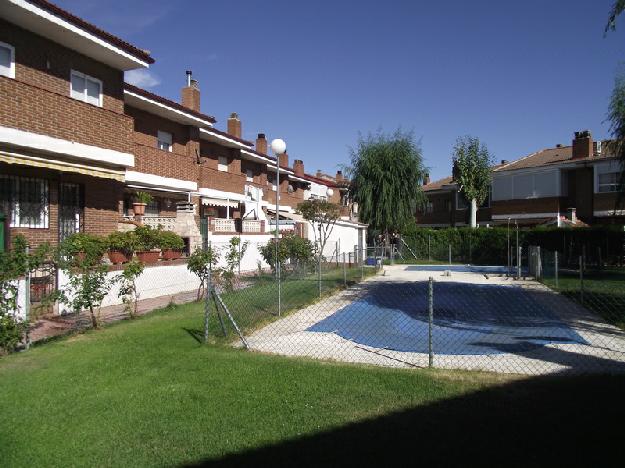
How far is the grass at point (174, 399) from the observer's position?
440cm

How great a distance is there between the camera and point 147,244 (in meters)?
14.9

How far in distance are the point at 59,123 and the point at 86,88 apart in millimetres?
2635

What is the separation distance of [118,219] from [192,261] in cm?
478

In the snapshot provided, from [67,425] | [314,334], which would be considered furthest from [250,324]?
[67,425]

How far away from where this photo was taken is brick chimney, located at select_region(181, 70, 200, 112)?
85.0ft

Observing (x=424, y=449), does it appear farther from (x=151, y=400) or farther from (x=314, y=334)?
(x=314, y=334)

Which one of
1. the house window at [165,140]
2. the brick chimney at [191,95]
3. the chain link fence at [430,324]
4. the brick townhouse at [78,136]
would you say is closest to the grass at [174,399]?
the chain link fence at [430,324]

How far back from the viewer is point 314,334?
390 inches

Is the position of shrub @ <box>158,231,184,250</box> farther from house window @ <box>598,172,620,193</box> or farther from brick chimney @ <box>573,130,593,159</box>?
brick chimney @ <box>573,130,593,159</box>

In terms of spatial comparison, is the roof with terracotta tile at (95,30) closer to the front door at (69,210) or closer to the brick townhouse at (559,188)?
the front door at (69,210)

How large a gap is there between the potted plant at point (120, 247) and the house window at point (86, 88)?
4.72 metres

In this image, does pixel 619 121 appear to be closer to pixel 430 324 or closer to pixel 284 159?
pixel 430 324

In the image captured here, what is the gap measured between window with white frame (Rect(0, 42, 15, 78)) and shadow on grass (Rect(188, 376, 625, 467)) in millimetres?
13137

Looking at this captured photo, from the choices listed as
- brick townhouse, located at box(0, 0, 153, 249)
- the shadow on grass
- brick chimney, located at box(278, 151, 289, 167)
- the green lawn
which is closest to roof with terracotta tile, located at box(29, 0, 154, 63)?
brick townhouse, located at box(0, 0, 153, 249)
